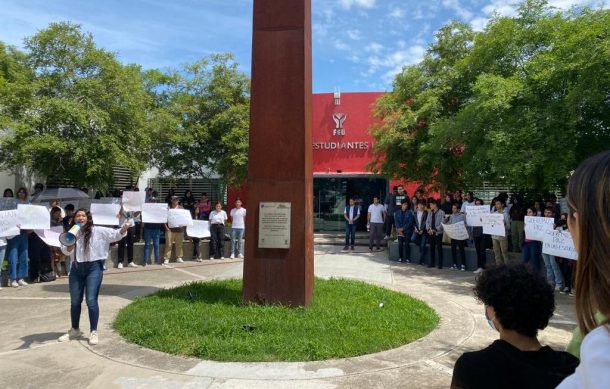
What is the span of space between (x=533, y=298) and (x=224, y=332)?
4.53 metres

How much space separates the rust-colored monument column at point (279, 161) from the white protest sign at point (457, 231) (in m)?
5.95

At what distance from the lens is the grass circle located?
5.36 metres

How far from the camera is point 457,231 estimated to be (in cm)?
1195

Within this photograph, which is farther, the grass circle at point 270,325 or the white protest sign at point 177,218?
the white protest sign at point 177,218

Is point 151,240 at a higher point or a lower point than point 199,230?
lower

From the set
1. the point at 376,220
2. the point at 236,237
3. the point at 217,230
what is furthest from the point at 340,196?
the point at 217,230

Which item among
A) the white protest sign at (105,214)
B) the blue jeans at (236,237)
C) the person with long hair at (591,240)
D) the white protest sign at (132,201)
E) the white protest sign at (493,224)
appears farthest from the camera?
the blue jeans at (236,237)

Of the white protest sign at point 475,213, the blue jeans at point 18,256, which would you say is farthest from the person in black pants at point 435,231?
the blue jeans at point 18,256

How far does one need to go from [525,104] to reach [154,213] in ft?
32.6

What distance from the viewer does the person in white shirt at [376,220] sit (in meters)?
15.8

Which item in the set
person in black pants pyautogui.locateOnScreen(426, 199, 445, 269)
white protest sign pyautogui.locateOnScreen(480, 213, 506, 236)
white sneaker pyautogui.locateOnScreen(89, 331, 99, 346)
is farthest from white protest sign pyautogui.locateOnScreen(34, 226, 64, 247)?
white protest sign pyautogui.locateOnScreen(480, 213, 506, 236)

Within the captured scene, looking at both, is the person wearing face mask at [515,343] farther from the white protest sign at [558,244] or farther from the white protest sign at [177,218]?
the white protest sign at [177,218]

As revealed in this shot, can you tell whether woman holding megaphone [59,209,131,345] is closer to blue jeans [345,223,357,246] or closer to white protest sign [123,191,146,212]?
white protest sign [123,191,146,212]

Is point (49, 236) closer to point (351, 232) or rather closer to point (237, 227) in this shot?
point (237, 227)
